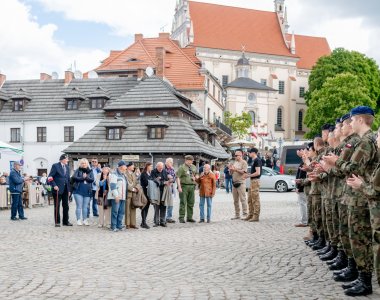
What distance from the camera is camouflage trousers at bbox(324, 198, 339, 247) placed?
890 cm

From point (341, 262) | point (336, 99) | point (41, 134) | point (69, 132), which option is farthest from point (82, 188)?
point (336, 99)

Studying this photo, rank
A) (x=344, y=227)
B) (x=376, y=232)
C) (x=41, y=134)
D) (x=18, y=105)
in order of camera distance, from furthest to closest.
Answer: (x=18, y=105), (x=41, y=134), (x=344, y=227), (x=376, y=232)

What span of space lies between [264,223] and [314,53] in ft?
332

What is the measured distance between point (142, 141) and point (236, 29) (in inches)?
2554

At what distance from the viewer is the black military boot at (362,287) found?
7.16 metres

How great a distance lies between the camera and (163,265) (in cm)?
950

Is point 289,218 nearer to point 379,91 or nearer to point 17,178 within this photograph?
point 17,178

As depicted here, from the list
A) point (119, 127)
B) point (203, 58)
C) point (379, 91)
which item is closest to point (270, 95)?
point (203, 58)

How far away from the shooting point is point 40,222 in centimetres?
1845

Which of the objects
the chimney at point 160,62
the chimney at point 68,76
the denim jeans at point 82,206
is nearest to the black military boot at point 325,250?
the denim jeans at point 82,206

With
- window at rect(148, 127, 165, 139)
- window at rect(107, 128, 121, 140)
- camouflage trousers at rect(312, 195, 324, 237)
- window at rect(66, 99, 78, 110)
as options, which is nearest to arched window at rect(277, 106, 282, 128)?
window at rect(66, 99, 78, 110)

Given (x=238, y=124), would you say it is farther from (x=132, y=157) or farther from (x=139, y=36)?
(x=132, y=157)

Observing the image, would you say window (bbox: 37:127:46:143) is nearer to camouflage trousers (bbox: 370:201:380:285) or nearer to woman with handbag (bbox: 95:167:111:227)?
woman with handbag (bbox: 95:167:111:227)

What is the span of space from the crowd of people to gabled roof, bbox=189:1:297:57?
299ft
